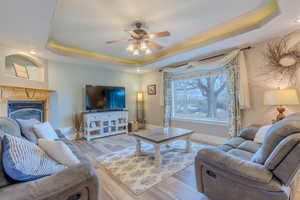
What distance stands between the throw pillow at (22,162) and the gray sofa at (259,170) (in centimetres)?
150

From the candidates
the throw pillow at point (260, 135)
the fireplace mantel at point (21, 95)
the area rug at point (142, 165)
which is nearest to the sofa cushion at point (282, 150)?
the throw pillow at point (260, 135)

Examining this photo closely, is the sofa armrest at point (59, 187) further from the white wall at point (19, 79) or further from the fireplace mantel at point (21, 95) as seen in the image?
the white wall at point (19, 79)

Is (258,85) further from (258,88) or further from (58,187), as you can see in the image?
(58,187)

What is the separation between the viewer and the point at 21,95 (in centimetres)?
315

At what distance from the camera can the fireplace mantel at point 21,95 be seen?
2865 millimetres

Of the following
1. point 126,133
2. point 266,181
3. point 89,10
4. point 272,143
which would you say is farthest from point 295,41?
point 126,133

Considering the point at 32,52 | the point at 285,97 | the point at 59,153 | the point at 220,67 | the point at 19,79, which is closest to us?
the point at 59,153

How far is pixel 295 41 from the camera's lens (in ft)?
8.34

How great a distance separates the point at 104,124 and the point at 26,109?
6.32 ft

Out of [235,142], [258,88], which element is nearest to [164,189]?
[235,142]

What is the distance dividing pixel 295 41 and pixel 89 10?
355 centimetres

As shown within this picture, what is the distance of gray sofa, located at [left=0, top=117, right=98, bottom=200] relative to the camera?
87cm

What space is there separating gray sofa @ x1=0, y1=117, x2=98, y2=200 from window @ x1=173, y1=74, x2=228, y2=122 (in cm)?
342

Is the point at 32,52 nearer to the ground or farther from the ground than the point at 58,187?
farther from the ground
